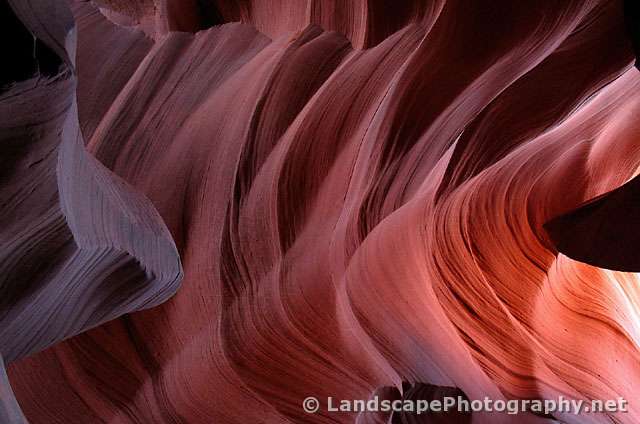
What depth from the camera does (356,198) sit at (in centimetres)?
145

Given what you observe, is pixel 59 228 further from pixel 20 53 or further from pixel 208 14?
pixel 208 14

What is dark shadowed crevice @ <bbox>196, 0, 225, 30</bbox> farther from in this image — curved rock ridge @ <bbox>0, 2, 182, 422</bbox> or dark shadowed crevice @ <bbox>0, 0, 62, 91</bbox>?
dark shadowed crevice @ <bbox>0, 0, 62, 91</bbox>

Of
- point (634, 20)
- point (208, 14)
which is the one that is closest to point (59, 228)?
point (208, 14)

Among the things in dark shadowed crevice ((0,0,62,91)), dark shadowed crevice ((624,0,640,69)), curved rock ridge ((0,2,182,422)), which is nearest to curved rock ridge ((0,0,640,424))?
dark shadowed crevice ((624,0,640,69))

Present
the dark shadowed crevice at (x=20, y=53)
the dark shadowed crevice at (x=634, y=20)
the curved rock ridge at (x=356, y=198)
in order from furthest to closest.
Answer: the curved rock ridge at (x=356, y=198) < the dark shadowed crevice at (x=634, y=20) < the dark shadowed crevice at (x=20, y=53)

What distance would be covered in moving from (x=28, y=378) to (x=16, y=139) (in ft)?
2.46

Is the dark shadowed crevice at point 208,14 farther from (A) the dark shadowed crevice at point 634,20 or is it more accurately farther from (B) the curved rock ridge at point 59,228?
(A) the dark shadowed crevice at point 634,20

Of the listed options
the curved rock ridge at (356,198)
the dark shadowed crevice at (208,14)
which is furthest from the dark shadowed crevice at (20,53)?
the dark shadowed crevice at (208,14)

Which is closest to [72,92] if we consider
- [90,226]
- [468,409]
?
[90,226]

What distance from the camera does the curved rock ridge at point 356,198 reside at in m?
1.38

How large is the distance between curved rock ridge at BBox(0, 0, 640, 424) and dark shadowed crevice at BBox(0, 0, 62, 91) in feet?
2.21

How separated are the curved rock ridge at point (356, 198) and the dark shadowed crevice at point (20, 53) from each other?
673mm

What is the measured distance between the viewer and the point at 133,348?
138cm

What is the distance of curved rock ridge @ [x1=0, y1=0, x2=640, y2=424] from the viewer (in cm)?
138
